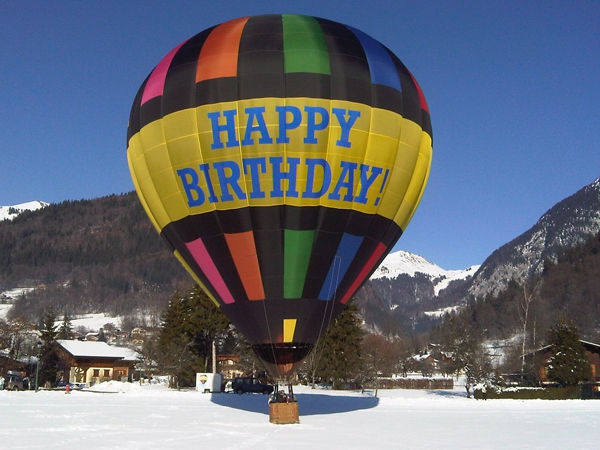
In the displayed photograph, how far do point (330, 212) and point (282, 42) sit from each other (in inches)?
213

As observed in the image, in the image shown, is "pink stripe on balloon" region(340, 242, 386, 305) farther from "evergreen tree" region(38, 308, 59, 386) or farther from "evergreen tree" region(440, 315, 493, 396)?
"evergreen tree" region(38, 308, 59, 386)

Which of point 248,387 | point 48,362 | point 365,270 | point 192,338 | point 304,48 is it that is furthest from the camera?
point 48,362

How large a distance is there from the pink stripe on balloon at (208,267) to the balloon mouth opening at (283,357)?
1.98 metres

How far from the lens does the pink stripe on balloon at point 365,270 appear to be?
2180cm

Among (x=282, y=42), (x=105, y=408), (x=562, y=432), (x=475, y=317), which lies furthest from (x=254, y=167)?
(x=475, y=317)

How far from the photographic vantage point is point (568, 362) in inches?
1804

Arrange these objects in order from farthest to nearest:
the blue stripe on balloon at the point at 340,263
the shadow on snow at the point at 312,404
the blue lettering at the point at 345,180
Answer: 1. the shadow on snow at the point at 312,404
2. the blue stripe on balloon at the point at 340,263
3. the blue lettering at the point at 345,180

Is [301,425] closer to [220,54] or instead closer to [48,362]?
[220,54]

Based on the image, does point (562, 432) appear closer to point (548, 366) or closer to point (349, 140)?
point (349, 140)

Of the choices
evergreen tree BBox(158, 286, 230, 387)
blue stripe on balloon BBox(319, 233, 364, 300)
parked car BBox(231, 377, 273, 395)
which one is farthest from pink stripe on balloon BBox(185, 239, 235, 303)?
evergreen tree BBox(158, 286, 230, 387)

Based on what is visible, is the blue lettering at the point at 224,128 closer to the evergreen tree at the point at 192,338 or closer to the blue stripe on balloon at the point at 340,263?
the blue stripe on balloon at the point at 340,263

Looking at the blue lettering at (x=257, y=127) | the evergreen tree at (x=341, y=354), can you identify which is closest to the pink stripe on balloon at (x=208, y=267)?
the blue lettering at (x=257, y=127)

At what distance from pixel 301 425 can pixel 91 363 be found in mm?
64650

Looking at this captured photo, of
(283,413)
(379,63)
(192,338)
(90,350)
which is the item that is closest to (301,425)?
(283,413)
